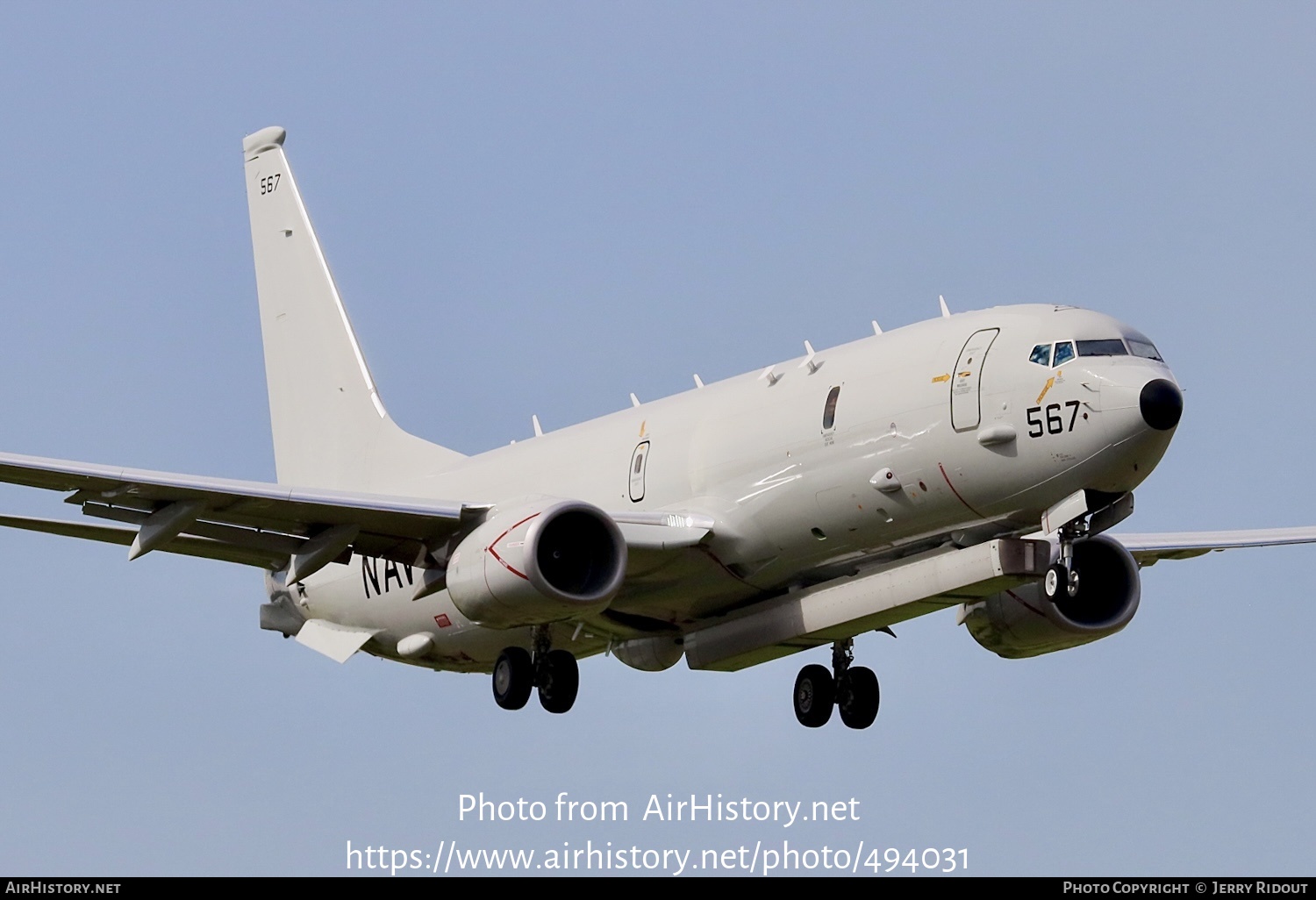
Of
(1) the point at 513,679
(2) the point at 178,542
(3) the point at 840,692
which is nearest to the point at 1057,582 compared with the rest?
(3) the point at 840,692

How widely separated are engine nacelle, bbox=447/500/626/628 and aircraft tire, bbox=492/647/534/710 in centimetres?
256

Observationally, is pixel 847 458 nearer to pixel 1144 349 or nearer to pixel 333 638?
pixel 1144 349

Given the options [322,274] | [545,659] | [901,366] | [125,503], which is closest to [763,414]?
[901,366]

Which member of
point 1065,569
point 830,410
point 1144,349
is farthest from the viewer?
point 830,410

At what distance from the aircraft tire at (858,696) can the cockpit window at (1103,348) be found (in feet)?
30.4

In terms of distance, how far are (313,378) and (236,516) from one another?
11.5 metres

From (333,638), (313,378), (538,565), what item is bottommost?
(538,565)

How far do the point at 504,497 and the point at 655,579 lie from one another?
458cm

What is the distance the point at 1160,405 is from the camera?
99.7 feet

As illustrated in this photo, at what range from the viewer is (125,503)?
33938 millimetres

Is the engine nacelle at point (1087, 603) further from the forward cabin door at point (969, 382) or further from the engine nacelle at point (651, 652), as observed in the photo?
the forward cabin door at point (969, 382)

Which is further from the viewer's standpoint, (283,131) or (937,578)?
(283,131)

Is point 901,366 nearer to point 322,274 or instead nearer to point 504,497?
point 504,497

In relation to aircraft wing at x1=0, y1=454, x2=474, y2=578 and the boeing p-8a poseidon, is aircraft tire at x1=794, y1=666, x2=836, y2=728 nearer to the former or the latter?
the boeing p-8a poseidon
